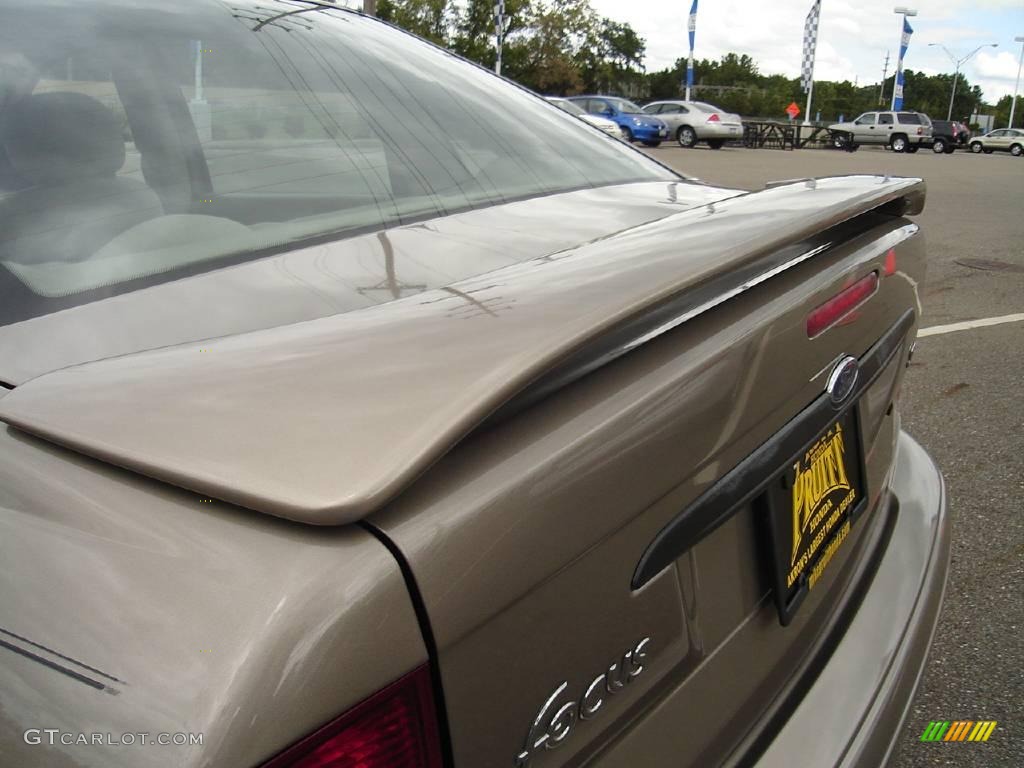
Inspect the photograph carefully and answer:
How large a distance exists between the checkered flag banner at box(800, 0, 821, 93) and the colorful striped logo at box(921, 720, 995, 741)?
148ft

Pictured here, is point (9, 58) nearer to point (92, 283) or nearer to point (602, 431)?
point (92, 283)

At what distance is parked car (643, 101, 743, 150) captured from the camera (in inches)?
1070

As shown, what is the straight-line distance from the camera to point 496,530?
2.59 ft

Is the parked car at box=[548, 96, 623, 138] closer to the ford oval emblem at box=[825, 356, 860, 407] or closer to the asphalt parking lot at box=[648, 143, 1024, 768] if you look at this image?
the asphalt parking lot at box=[648, 143, 1024, 768]

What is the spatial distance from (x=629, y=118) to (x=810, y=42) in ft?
75.0

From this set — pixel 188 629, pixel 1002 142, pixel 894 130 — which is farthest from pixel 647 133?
pixel 188 629

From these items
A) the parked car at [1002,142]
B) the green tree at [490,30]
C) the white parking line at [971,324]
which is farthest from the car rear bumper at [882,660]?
the green tree at [490,30]

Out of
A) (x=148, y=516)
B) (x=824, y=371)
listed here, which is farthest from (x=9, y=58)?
(x=824, y=371)

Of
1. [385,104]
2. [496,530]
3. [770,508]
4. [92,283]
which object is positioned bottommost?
[770,508]

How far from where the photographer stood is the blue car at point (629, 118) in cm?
2542

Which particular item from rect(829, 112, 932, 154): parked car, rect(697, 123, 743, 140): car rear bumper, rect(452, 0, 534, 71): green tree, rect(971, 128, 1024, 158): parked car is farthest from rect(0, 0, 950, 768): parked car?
rect(452, 0, 534, 71): green tree

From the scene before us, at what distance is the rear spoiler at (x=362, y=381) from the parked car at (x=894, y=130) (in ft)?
121

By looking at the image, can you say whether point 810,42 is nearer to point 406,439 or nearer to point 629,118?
point 629,118

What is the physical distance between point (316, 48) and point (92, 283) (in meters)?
0.90
